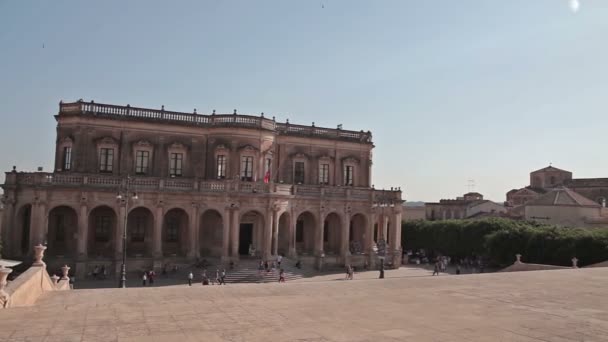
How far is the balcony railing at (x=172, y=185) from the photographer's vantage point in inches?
1394

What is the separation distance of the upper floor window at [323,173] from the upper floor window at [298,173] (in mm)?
1708

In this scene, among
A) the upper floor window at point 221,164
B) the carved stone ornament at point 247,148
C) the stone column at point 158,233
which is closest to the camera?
the stone column at point 158,233

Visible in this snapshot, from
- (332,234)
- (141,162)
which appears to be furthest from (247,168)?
(332,234)

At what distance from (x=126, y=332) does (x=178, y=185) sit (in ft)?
87.4

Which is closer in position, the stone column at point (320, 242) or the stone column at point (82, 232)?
the stone column at point (82, 232)

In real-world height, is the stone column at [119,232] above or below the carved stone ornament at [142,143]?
below

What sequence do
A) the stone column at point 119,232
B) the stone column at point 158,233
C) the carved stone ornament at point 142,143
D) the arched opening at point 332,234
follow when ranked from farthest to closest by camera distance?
1. the arched opening at point 332,234
2. the carved stone ornament at point 142,143
3. the stone column at point 158,233
4. the stone column at point 119,232

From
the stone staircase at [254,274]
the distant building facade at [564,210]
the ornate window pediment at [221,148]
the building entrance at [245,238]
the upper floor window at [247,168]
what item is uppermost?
the ornate window pediment at [221,148]

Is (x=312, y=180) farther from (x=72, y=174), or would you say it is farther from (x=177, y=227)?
(x=72, y=174)

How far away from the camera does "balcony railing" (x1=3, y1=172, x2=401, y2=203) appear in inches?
1394

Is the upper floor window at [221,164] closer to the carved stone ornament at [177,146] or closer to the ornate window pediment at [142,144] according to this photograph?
the carved stone ornament at [177,146]

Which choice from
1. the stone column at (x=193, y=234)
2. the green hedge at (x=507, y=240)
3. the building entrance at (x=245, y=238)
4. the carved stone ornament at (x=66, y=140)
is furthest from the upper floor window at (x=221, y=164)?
the green hedge at (x=507, y=240)

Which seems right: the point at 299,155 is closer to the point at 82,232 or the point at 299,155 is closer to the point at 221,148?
the point at 221,148

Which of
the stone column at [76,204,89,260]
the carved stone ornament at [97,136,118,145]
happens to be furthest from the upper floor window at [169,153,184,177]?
the stone column at [76,204,89,260]
